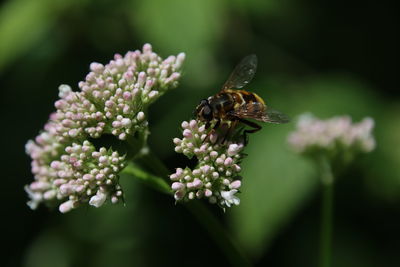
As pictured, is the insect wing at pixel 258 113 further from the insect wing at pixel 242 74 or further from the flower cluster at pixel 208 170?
the insect wing at pixel 242 74

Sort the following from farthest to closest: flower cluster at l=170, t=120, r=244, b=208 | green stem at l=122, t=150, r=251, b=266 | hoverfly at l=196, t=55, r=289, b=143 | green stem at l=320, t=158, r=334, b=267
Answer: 1. green stem at l=320, t=158, r=334, b=267
2. hoverfly at l=196, t=55, r=289, b=143
3. green stem at l=122, t=150, r=251, b=266
4. flower cluster at l=170, t=120, r=244, b=208

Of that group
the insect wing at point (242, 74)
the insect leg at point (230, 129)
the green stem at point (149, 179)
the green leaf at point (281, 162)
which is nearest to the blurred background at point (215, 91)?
the green leaf at point (281, 162)

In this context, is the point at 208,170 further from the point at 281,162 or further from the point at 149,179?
the point at 281,162

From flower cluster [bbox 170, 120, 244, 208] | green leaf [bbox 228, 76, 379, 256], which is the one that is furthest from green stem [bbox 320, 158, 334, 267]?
flower cluster [bbox 170, 120, 244, 208]

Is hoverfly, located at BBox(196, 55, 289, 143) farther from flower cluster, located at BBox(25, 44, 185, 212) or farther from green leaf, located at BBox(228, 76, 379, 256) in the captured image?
green leaf, located at BBox(228, 76, 379, 256)

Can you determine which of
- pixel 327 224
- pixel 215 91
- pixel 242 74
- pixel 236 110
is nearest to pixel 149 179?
pixel 236 110

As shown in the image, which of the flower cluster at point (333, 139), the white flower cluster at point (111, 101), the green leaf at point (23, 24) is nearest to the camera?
the white flower cluster at point (111, 101)
